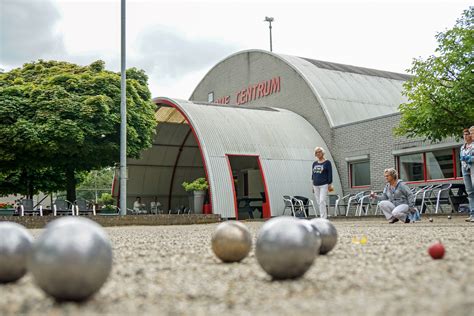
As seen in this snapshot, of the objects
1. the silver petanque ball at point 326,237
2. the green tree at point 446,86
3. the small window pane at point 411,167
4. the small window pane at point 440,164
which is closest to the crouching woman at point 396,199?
the green tree at point 446,86

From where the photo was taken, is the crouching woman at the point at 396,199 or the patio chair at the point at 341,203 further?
the patio chair at the point at 341,203

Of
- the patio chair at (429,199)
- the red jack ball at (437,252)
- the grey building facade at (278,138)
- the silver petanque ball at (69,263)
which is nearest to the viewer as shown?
Result: the silver petanque ball at (69,263)

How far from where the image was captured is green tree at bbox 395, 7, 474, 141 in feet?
52.6

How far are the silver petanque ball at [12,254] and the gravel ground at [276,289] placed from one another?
0.30 ft

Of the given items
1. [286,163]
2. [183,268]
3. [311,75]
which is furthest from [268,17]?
[183,268]

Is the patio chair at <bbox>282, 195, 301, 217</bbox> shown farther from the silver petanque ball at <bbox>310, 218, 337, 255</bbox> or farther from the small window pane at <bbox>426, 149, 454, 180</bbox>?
the silver petanque ball at <bbox>310, 218, 337, 255</bbox>

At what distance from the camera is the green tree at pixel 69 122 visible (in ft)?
76.9

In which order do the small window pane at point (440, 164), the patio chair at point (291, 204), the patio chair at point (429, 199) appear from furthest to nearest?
the patio chair at point (291, 204) < the small window pane at point (440, 164) < the patio chair at point (429, 199)

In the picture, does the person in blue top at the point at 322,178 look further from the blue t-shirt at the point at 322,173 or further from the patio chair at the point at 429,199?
the patio chair at the point at 429,199

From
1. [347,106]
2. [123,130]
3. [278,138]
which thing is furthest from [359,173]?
[123,130]

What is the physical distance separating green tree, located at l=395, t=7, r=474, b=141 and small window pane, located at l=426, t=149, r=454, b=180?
4687 millimetres

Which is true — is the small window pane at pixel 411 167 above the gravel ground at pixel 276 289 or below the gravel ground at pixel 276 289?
above

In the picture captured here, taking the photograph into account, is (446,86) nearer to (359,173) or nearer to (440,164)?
(440,164)

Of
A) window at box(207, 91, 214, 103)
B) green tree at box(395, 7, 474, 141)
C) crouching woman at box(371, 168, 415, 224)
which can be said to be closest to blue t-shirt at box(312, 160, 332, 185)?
crouching woman at box(371, 168, 415, 224)
